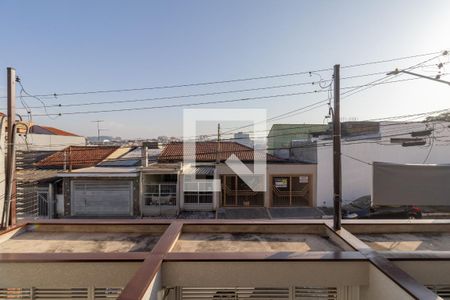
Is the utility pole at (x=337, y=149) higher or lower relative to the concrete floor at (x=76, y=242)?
higher

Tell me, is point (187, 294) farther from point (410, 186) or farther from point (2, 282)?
point (410, 186)

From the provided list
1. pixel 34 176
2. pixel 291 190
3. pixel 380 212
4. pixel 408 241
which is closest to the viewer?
pixel 408 241

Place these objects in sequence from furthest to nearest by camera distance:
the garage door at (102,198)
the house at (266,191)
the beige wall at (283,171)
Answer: the beige wall at (283,171)
the house at (266,191)
the garage door at (102,198)

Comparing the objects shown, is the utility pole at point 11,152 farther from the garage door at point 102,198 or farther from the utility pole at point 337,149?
the garage door at point 102,198

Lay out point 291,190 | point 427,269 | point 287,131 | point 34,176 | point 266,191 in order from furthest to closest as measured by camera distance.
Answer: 1. point 287,131
2. point 291,190
3. point 266,191
4. point 34,176
5. point 427,269

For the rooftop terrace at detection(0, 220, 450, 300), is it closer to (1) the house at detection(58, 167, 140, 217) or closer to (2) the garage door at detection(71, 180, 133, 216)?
(1) the house at detection(58, 167, 140, 217)

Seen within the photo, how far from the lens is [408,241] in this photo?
19.8 feet

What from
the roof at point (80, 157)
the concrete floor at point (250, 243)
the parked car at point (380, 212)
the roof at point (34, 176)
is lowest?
the parked car at point (380, 212)

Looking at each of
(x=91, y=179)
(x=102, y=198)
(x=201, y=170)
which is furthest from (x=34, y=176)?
(x=201, y=170)

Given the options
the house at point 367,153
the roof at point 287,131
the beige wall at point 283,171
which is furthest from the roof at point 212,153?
the roof at point 287,131

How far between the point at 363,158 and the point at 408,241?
1499 centimetres

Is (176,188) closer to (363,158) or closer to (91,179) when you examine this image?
(91,179)

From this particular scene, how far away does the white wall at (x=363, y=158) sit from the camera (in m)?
18.7

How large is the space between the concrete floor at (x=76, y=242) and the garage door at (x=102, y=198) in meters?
11.3
